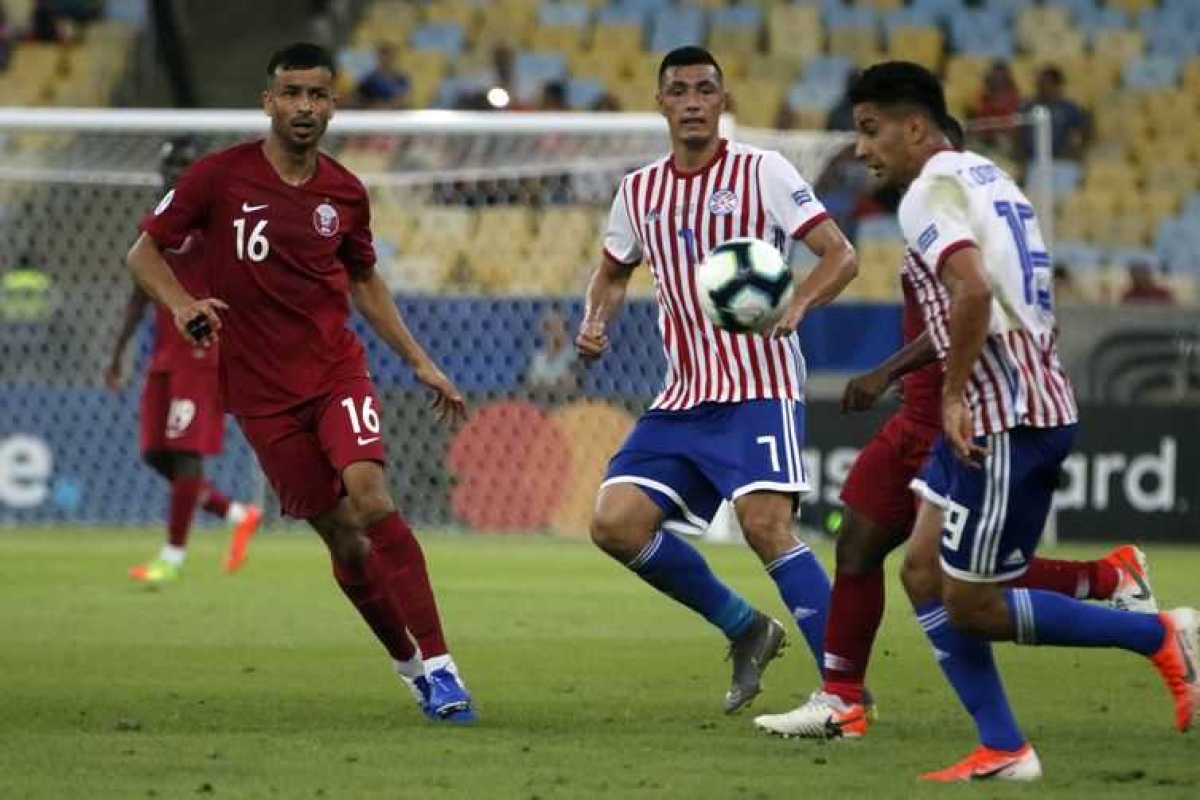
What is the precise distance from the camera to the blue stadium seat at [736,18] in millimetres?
25531

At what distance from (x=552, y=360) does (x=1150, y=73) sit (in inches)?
332

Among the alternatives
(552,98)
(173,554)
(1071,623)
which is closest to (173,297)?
(1071,623)

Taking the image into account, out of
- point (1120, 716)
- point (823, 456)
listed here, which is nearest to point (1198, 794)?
point (1120, 716)

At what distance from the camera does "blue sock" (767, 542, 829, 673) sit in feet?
27.6

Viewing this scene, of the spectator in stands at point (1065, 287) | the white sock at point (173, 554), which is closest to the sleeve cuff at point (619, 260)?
the white sock at point (173, 554)

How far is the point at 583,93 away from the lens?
79.2ft

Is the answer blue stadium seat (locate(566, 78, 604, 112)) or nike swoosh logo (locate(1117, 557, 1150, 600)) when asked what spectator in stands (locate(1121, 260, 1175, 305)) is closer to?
blue stadium seat (locate(566, 78, 604, 112))

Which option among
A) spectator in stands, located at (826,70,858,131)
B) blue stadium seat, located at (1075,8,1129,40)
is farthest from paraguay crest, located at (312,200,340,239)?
blue stadium seat, located at (1075,8,1129,40)

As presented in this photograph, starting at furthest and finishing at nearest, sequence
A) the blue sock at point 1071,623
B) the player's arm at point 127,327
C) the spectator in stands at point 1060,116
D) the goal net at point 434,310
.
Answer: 1. the spectator in stands at point 1060,116
2. the goal net at point 434,310
3. the player's arm at point 127,327
4. the blue sock at point 1071,623

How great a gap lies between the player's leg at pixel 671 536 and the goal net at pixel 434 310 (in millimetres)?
9640

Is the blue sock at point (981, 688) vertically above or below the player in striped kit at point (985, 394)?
below

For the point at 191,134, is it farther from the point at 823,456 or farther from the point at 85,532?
the point at 823,456

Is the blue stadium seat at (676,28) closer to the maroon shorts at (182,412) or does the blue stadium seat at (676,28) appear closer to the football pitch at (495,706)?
the football pitch at (495,706)

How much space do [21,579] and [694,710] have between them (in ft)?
22.8
